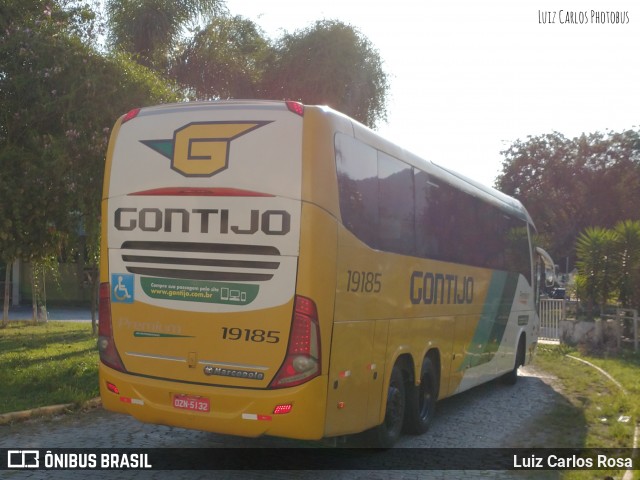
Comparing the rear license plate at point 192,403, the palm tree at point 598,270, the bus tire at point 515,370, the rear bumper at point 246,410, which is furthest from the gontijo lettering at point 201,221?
the palm tree at point 598,270

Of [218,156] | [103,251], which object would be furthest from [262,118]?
[103,251]

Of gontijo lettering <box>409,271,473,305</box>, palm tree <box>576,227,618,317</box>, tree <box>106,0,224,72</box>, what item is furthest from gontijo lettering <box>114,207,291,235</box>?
tree <box>106,0,224,72</box>

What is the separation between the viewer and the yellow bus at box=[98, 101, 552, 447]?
6910 millimetres

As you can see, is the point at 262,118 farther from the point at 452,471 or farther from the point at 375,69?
the point at 375,69

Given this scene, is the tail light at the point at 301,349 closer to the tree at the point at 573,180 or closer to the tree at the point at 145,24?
the tree at the point at 145,24

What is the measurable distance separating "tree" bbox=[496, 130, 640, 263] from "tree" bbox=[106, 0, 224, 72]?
29.9 m

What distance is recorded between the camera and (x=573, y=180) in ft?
160

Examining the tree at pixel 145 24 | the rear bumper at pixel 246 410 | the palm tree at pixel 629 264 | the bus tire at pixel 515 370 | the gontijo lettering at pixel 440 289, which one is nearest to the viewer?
the rear bumper at pixel 246 410

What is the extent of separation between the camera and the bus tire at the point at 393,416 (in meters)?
8.42

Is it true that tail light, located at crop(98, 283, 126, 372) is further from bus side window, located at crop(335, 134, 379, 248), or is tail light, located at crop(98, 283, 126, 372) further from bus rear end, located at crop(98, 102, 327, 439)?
bus side window, located at crop(335, 134, 379, 248)

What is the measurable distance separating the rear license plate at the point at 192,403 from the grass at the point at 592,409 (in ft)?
12.2

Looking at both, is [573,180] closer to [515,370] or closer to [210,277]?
[515,370]

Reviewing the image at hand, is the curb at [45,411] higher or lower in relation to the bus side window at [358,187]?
lower

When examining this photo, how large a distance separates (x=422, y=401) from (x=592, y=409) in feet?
11.7
